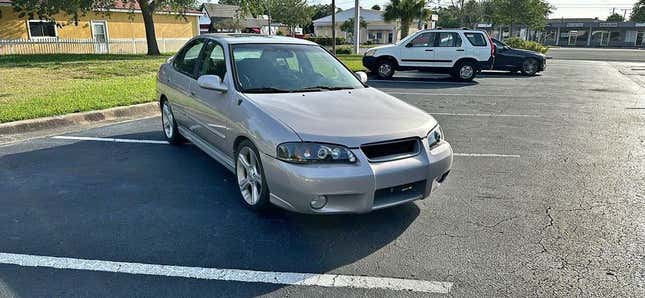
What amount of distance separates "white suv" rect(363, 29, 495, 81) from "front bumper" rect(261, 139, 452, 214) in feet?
39.8

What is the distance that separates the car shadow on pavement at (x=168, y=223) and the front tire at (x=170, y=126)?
3.02 ft

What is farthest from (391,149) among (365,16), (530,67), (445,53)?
(365,16)

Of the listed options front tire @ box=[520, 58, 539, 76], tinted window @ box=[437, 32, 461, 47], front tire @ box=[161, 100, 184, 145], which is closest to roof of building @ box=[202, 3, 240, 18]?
front tire @ box=[520, 58, 539, 76]

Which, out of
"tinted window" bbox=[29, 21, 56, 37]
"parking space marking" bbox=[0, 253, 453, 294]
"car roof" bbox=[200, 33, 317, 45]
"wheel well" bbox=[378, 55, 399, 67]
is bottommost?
"parking space marking" bbox=[0, 253, 453, 294]

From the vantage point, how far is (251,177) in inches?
158

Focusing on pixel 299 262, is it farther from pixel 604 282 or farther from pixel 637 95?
pixel 637 95

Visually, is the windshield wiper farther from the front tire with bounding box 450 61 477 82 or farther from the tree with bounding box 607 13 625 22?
the tree with bounding box 607 13 625 22

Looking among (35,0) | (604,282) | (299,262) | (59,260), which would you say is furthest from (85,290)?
(35,0)

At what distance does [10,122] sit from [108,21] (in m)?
21.6

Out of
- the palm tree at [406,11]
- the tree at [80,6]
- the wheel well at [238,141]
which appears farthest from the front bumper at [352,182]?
the palm tree at [406,11]

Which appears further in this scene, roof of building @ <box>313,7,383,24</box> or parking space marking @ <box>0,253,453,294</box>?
roof of building @ <box>313,7,383,24</box>

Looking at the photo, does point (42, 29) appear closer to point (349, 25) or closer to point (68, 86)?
point (68, 86)

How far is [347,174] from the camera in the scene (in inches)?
130

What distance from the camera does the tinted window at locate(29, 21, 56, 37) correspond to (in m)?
23.5
